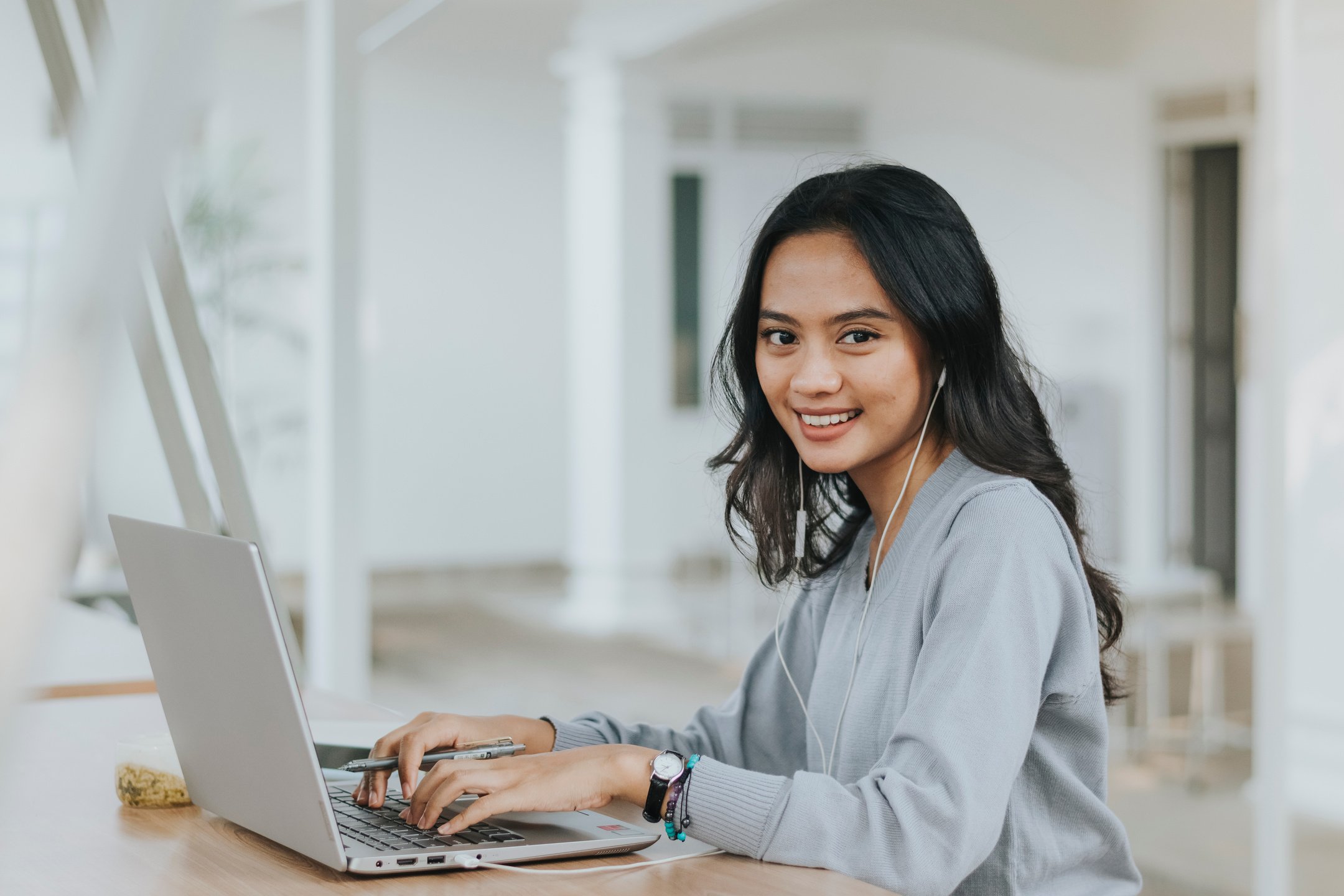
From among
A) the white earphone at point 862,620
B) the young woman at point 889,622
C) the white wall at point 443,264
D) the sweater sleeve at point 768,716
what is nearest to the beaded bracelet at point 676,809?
the young woman at point 889,622

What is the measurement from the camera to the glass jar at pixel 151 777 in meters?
1.17

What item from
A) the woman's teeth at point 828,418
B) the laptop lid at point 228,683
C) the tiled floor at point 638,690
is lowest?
the tiled floor at point 638,690

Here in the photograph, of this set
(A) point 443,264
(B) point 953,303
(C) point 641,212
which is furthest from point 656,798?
(A) point 443,264

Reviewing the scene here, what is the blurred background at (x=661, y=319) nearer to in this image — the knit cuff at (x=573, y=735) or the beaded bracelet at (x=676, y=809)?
the knit cuff at (x=573, y=735)

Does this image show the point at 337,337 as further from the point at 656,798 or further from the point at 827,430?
the point at 656,798

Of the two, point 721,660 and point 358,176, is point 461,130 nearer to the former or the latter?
point 358,176

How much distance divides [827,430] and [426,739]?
0.47 meters

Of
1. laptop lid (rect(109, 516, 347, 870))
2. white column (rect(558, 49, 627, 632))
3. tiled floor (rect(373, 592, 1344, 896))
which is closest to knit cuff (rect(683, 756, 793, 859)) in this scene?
laptop lid (rect(109, 516, 347, 870))

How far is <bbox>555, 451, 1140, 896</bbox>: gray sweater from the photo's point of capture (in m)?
1.01

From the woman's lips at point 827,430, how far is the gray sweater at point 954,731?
0.30 feet

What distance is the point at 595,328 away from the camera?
416 cm

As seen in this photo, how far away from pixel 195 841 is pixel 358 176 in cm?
273

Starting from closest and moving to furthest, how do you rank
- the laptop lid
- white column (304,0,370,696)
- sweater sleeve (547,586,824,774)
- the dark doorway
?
1. the laptop lid
2. sweater sleeve (547,586,824,774)
3. the dark doorway
4. white column (304,0,370,696)

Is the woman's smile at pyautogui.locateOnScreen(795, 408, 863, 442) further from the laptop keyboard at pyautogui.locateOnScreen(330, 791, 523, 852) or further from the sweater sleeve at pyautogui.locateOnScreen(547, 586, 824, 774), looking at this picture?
the laptop keyboard at pyautogui.locateOnScreen(330, 791, 523, 852)
